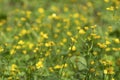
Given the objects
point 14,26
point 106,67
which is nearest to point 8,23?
point 14,26

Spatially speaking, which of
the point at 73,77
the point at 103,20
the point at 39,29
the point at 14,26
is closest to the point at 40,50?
the point at 73,77

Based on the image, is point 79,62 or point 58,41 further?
point 58,41

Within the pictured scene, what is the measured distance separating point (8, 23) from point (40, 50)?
1.55 meters

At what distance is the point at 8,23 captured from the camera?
5289mm

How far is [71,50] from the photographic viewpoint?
3.68 metres

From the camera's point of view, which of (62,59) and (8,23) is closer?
(62,59)

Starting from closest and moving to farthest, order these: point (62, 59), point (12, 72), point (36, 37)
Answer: point (12, 72)
point (62, 59)
point (36, 37)

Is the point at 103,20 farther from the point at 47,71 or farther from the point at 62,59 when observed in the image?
the point at 47,71

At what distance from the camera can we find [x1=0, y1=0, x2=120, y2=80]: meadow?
359cm

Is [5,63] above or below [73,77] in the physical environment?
above

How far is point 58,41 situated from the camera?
4633mm

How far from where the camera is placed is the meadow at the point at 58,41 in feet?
11.8

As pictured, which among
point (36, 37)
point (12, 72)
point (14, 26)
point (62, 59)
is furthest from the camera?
point (14, 26)

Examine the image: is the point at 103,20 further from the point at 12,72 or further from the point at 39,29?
the point at 12,72
